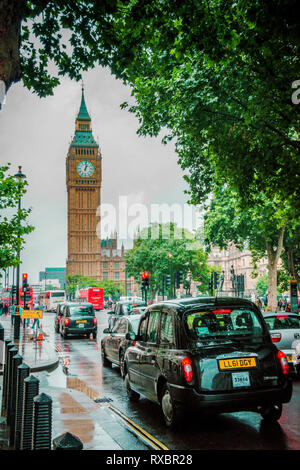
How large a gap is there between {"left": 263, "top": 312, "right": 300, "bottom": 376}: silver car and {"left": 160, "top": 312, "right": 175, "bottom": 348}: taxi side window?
4.30 meters

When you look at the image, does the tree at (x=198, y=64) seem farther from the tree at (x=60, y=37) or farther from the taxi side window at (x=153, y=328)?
the taxi side window at (x=153, y=328)

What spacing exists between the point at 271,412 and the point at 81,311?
719 inches

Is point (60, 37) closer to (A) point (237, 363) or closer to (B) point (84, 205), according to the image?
(A) point (237, 363)

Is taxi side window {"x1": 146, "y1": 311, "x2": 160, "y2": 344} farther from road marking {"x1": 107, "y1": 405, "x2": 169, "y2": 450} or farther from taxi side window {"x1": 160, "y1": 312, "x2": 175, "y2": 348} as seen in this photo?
road marking {"x1": 107, "y1": 405, "x2": 169, "y2": 450}

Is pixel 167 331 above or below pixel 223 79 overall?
below

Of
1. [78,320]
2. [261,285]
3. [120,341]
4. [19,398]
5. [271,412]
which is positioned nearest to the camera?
[19,398]

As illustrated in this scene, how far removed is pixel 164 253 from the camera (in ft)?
210

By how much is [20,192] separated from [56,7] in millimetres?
16429

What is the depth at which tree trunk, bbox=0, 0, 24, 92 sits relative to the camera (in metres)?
4.74

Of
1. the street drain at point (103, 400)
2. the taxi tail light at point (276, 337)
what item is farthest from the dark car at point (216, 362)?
the taxi tail light at point (276, 337)

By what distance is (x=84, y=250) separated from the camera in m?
148

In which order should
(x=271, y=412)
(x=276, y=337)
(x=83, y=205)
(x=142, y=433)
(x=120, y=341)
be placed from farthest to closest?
1. (x=83, y=205)
2. (x=120, y=341)
3. (x=276, y=337)
4. (x=271, y=412)
5. (x=142, y=433)

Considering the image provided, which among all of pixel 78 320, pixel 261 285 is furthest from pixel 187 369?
pixel 261 285

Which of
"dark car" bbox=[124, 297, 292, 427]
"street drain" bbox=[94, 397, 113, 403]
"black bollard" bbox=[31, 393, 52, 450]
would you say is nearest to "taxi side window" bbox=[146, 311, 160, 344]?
"dark car" bbox=[124, 297, 292, 427]
